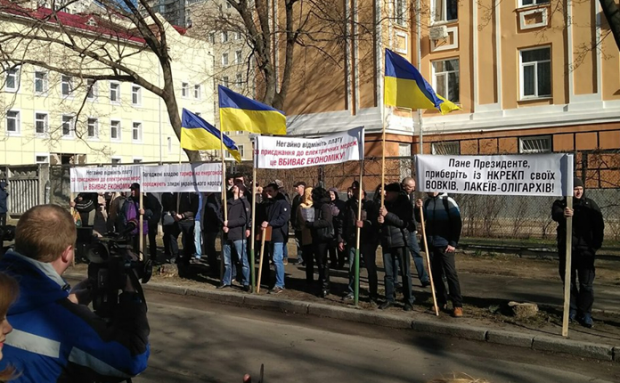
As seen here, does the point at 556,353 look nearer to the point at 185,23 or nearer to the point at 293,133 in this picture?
the point at 185,23

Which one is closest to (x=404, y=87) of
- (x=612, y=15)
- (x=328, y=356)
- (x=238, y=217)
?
(x=612, y=15)

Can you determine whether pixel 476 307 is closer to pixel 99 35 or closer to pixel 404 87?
pixel 404 87

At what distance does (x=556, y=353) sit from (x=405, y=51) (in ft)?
70.7

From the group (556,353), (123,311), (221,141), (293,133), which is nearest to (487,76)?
(293,133)

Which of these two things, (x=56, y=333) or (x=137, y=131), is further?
(x=137, y=131)

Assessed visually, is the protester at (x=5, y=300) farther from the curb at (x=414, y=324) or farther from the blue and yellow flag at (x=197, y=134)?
the blue and yellow flag at (x=197, y=134)

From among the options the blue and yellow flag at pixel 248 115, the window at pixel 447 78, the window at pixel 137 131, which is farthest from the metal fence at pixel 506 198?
the window at pixel 137 131

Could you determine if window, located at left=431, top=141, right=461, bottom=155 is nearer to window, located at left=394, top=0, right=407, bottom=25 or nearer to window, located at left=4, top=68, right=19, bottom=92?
window, located at left=394, top=0, right=407, bottom=25

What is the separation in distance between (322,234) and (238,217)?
64.2 inches

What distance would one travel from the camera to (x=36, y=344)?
2334mm

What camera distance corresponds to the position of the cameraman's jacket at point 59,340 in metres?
2.33

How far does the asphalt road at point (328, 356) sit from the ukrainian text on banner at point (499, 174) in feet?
7.01

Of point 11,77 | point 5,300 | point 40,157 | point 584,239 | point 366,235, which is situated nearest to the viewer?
point 5,300

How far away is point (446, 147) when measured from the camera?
2534 centimetres
